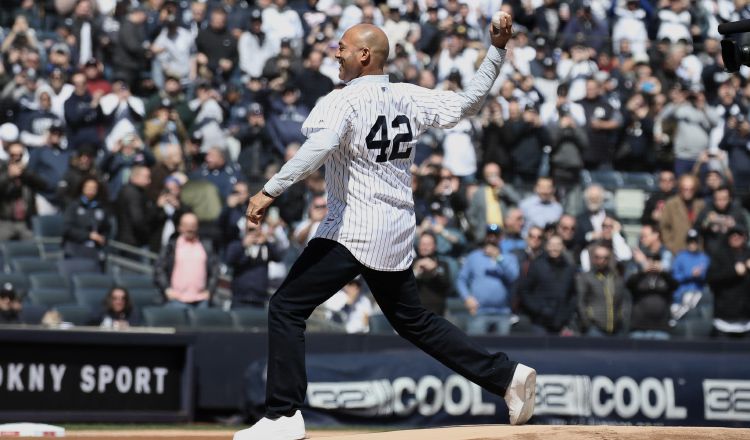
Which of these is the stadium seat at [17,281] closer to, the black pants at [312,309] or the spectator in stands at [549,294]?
the spectator in stands at [549,294]

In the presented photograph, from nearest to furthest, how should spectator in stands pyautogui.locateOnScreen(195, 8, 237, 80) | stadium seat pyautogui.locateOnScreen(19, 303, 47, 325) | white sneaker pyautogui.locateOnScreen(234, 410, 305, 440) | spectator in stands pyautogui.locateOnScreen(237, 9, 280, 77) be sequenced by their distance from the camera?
white sneaker pyautogui.locateOnScreen(234, 410, 305, 440) → stadium seat pyautogui.locateOnScreen(19, 303, 47, 325) → spectator in stands pyautogui.locateOnScreen(195, 8, 237, 80) → spectator in stands pyautogui.locateOnScreen(237, 9, 280, 77)

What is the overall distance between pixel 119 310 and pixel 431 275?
3044mm

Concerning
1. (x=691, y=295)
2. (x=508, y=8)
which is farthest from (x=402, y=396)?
(x=508, y=8)

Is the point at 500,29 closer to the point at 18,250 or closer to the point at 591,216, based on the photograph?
the point at 18,250

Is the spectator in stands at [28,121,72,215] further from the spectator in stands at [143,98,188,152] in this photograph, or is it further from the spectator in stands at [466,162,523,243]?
the spectator in stands at [466,162,523,243]

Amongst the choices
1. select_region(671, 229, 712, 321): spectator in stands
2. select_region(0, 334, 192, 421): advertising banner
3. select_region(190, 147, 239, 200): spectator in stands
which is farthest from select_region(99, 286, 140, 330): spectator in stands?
select_region(671, 229, 712, 321): spectator in stands

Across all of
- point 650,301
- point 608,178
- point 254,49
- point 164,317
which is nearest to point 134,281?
point 164,317

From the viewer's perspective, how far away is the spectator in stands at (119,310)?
12.1 metres

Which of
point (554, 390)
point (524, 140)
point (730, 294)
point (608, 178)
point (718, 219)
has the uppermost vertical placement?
point (524, 140)

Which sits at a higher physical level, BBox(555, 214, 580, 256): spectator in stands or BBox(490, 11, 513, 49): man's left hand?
BBox(490, 11, 513, 49): man's left hand

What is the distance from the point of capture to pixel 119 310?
1218 centimetres

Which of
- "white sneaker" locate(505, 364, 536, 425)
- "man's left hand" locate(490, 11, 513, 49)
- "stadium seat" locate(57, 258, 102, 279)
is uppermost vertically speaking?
"man's left hand" locate(490, 11, 513, 49)

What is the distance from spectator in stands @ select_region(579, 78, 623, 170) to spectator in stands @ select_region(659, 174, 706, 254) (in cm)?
103

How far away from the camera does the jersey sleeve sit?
6152mm
